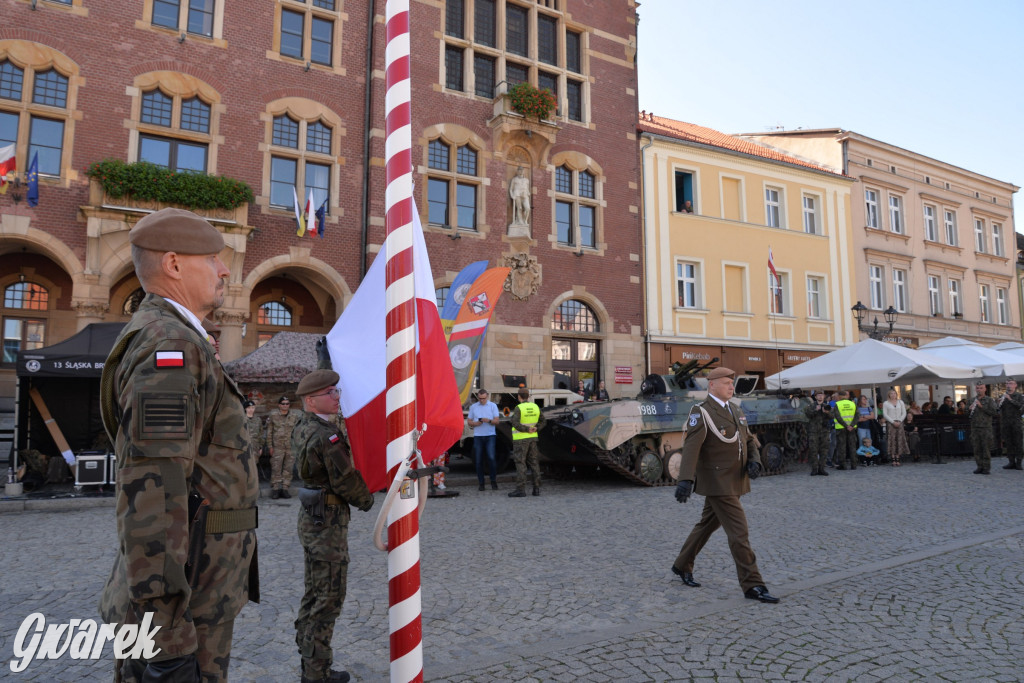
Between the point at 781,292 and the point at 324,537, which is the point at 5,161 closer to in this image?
the point at 324,537

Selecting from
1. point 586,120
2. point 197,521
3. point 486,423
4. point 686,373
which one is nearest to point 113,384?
point 197,521

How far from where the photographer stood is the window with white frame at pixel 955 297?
3157 centimetres

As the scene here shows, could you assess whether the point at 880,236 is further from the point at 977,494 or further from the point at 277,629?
the point at 277,629

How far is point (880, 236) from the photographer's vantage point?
94.3ft

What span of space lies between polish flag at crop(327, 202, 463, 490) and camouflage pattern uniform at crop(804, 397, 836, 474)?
13292 millimetres

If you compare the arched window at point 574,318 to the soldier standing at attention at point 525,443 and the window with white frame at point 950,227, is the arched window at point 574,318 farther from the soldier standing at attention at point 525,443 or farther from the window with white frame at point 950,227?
the window with white frame at point 950,227

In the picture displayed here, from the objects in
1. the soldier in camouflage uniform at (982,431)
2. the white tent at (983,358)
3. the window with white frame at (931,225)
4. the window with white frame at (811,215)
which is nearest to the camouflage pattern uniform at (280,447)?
the soldier in camouflage uniform at (982,431)

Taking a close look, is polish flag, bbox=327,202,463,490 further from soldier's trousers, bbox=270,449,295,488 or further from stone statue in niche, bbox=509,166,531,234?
stone statue in niche, bbox=509,166,531,234

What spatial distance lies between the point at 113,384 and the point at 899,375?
16802 mm

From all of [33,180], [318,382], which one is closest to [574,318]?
[33,180]

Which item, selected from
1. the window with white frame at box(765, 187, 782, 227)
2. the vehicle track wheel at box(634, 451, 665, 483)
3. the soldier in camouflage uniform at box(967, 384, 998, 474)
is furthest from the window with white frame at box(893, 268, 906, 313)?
the vehicle track wheel at box(634, 451, 665, 483)

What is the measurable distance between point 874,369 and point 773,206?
11.7 meters

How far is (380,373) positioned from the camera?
3818 millimetres

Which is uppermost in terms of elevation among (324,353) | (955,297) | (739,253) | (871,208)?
(871,208)
